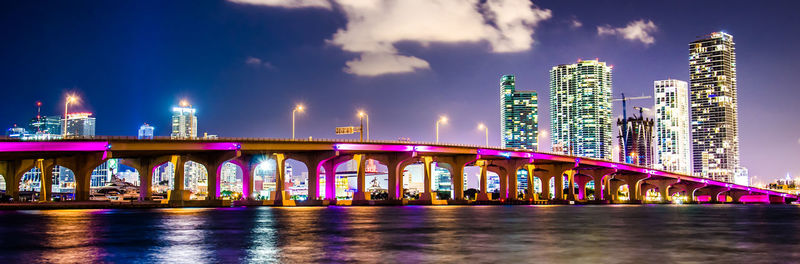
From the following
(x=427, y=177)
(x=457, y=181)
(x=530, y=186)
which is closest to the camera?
(x=427, y=177)

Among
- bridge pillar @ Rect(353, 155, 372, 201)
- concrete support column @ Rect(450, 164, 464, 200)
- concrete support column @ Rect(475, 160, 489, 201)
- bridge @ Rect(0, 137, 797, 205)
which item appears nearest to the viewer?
bridge @ Rect(0, 137, 797, 205)

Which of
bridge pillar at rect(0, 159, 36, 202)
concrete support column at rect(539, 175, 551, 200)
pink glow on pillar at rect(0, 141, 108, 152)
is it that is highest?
pink glow on pillar at rect(0, 141, 108, 152)

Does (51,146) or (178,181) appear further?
(178,181)

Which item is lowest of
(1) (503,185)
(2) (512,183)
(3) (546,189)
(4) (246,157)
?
(3) (546,189)

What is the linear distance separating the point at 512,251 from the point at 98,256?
55.2 ft

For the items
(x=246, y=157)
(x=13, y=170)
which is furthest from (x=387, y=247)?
(x=13, y=170)

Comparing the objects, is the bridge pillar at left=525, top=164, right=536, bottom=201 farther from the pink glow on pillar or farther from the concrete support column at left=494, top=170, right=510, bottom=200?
the pink glow on pillar

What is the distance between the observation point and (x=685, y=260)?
91.9ft

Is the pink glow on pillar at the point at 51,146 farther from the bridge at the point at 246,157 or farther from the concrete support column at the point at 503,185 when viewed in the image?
the concrete support column at the point at 503,185

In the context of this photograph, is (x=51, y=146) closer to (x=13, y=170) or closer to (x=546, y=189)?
(x=13, y=170)

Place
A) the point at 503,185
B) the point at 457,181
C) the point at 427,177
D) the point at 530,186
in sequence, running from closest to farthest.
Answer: the point at 427,177 → the point at 457,181 → the point at 503,185 → the point at 530,186

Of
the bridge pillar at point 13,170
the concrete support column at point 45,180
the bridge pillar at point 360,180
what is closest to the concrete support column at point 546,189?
the bridge pillar at point 360,180

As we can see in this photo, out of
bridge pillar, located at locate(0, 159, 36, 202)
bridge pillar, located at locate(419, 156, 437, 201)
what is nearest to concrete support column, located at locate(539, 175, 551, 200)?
bridge pillar, located at locate(419, 156, 437, 201)

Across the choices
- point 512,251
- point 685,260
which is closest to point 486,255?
point 512,251
